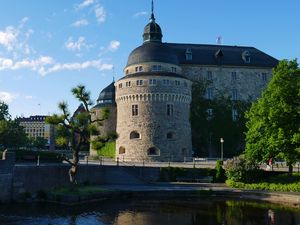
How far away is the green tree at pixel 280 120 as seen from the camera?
3019 centimetres

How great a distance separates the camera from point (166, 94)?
5022 cm

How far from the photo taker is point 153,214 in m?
22.8

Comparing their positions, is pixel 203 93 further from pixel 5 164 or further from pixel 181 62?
pixel 5 164

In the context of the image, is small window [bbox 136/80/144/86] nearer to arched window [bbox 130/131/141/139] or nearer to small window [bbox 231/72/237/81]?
arched window [bbox 130/131/141/139]

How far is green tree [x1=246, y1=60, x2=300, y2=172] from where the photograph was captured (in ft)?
99.0

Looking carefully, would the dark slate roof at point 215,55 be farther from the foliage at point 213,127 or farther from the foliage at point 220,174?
the foliage at point 220,174

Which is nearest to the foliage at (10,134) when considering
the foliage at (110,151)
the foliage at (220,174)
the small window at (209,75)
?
the foliage at (110,151)

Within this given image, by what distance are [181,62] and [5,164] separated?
38.1 metres

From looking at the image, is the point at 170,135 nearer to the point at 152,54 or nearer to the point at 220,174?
the point at 152,54

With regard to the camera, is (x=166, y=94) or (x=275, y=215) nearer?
(x=275, y=215)

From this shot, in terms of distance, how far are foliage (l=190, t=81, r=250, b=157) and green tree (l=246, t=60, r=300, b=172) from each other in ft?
78.5

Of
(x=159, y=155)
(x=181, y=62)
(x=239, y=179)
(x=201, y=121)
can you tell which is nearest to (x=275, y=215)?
(x=239, y=179)

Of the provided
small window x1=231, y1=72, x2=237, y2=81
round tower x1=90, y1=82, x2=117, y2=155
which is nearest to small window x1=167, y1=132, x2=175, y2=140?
round tower x1=90, y1=82, x2=117, y2=155

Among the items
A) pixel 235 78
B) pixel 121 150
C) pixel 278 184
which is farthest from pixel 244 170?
pixel 235 78
